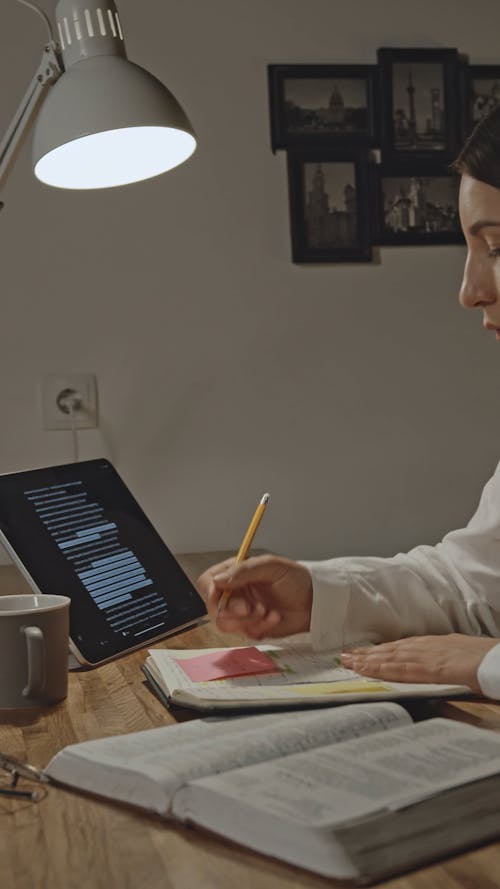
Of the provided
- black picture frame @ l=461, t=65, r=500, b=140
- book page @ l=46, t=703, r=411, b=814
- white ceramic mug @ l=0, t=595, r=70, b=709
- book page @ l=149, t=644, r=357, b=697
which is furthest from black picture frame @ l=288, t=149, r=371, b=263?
book page @ l=46, t=703, r=411, b=814

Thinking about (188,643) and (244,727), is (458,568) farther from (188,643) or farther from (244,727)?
(244,727)

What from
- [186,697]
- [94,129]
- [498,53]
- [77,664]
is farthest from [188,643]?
[498,53]

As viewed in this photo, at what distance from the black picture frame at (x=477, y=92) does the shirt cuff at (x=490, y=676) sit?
1426 mm

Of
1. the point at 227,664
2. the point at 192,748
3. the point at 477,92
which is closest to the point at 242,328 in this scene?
the point at 477,92

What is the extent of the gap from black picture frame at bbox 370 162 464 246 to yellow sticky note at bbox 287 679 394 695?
1.28 metres

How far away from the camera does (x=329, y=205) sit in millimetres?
2039

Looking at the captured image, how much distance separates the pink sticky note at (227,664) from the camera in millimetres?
991

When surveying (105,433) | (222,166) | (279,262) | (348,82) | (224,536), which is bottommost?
(224,536)

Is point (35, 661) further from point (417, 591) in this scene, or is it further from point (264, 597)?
point (417, 591)

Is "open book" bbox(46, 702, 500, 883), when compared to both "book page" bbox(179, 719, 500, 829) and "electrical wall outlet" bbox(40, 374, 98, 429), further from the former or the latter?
"electrical wall outlet" bbox(40, 374, 98, 429)

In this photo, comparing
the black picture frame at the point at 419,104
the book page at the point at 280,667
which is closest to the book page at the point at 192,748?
the book page at the point at 280,667

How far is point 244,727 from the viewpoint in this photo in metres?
0.81

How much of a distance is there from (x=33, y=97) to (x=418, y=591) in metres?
0.73

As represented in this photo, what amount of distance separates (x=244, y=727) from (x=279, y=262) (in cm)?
134
